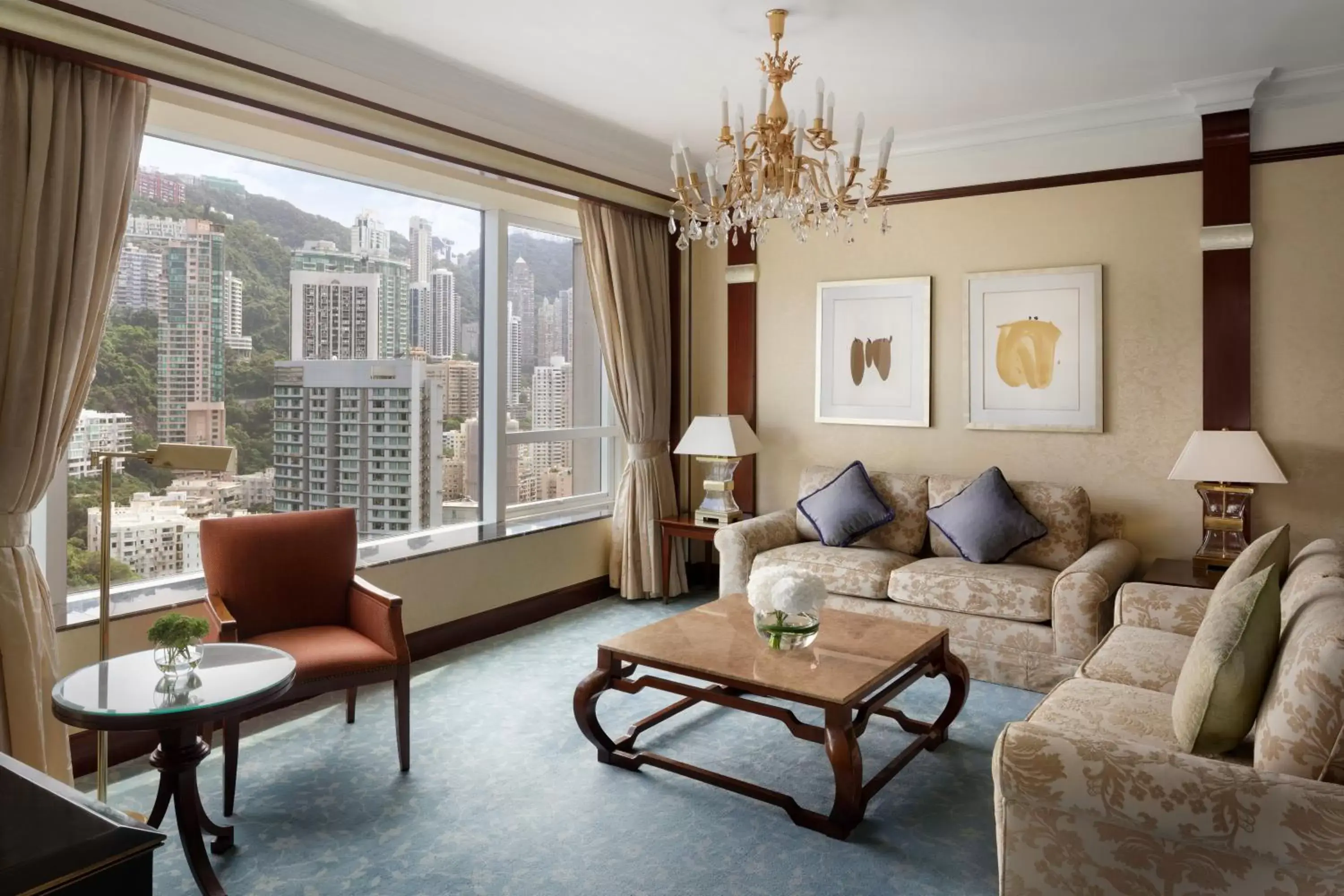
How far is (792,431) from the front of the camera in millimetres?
5633

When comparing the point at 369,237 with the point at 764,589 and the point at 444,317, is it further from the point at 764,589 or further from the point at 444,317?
the point at 764,589

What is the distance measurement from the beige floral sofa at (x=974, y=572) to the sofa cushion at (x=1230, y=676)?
1.61 meters

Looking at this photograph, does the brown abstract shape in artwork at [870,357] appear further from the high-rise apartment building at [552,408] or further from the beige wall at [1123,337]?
the high-rise apartment building at [552,408]

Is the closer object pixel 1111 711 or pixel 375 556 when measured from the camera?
pixel 1111 711

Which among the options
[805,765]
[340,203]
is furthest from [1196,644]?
[340,203]

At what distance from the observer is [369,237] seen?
455 centimetres

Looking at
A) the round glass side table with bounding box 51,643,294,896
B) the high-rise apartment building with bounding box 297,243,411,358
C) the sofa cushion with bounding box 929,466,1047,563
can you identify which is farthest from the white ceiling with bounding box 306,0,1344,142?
the round glass side table with bounding box 51,643,294,896

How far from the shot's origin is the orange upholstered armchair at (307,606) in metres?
3.00

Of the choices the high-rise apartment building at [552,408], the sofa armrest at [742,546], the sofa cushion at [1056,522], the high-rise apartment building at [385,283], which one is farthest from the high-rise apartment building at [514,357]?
the sofa cushion at [1056,522]

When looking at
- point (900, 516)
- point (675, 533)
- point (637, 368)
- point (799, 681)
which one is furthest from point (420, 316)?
point (799, 681)

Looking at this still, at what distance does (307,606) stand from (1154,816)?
2.88 meters

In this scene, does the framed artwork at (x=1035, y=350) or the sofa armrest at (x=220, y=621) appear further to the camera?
the framed artwork at (x=1035, y=350)

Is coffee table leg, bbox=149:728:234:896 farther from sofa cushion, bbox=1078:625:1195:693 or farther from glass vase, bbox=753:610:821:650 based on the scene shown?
sofa cushion, bbox=1078:625:1195:693

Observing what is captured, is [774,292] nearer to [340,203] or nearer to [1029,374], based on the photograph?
[1029,374]
